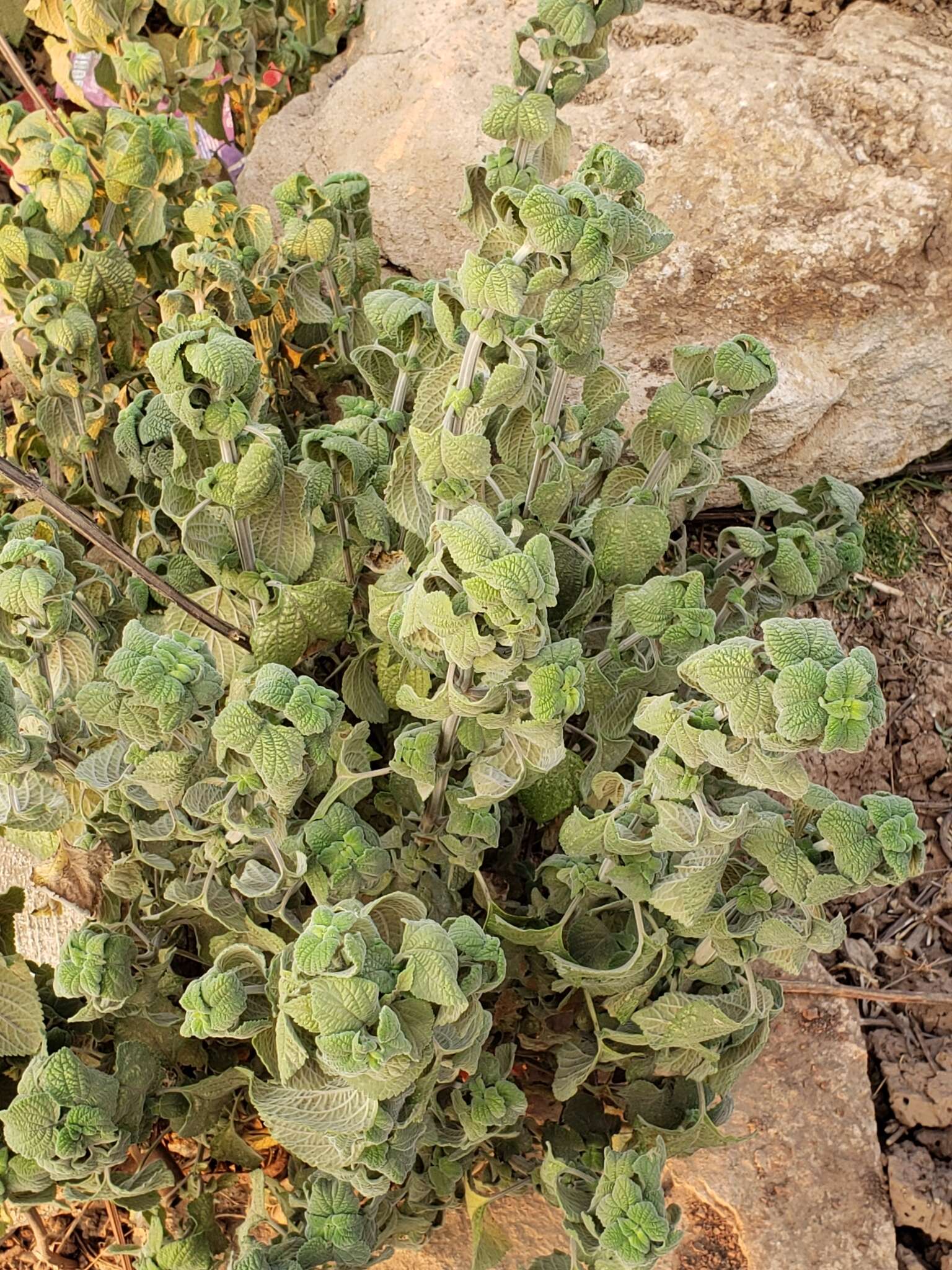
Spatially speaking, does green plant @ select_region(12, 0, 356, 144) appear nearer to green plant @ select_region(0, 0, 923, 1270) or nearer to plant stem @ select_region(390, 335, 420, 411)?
green plant @ select_region(0, 0, 923, 1270)

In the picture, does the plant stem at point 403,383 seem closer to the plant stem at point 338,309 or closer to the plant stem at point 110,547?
the plant stem at point 338,309

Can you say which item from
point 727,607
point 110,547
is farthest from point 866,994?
point 110,547

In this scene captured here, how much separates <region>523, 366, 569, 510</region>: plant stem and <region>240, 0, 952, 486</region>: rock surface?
88 centimetres

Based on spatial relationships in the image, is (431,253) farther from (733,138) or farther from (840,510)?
(840,510)

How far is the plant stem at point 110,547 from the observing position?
137 centimetres

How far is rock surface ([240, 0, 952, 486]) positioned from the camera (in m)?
2.44

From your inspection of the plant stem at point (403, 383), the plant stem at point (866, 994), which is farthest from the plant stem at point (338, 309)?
the plant stem at point (866, 994)

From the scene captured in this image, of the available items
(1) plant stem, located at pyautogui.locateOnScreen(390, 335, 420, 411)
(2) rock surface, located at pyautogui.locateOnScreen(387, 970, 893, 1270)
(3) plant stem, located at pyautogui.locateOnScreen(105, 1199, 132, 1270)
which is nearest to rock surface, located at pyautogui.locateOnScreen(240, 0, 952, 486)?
(1) plant stem, located at pyautogui.locateOnScreen(390, 335, 420, 411)

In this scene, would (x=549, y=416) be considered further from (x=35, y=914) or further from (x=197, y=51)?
(x=197, y=51)

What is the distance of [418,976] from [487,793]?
1.00 feet

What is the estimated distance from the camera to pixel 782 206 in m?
2.43

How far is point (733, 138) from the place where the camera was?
246 cm

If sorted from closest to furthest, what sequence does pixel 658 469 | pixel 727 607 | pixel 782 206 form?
pixel 658 469 → pixel 727 607 → pixel 782 206

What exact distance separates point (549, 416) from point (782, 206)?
113 centimetres
